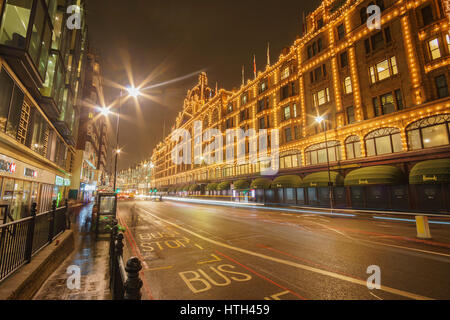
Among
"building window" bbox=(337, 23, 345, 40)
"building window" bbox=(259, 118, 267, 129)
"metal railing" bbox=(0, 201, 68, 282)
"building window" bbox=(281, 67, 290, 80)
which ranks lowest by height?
"metal railing" bbox=(0, 201, 68, 282)

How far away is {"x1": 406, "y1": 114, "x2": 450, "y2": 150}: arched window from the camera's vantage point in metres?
18.5

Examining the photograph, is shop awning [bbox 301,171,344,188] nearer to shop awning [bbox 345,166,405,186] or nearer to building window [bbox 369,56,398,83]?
shop awning [bbox 345,166,405,186]

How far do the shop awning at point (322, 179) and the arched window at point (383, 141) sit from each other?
4.16m

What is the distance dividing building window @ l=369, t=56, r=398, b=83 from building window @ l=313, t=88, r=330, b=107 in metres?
5.52

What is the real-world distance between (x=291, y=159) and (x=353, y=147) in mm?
9179

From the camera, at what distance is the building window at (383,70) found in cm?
2275

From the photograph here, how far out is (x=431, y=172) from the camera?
680 inches

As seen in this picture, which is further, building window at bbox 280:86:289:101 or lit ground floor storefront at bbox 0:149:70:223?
building window at bbox 280:86:289:101

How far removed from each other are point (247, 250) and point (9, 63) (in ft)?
44.9

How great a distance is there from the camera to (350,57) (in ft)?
87.6

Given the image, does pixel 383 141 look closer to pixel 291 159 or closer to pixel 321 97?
pixel 321 97

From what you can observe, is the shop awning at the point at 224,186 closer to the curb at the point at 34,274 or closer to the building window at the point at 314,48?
the building window at the point at 314,48

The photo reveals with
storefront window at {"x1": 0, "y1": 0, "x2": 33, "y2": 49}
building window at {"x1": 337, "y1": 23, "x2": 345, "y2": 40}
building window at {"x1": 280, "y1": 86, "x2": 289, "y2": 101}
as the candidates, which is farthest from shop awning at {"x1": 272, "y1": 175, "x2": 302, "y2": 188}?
storefront window at {"x1": 0, "y1": 0, "x2": 33, "y2": 49}

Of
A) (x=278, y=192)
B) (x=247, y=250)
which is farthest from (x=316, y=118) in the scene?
(x=247, y=250)
